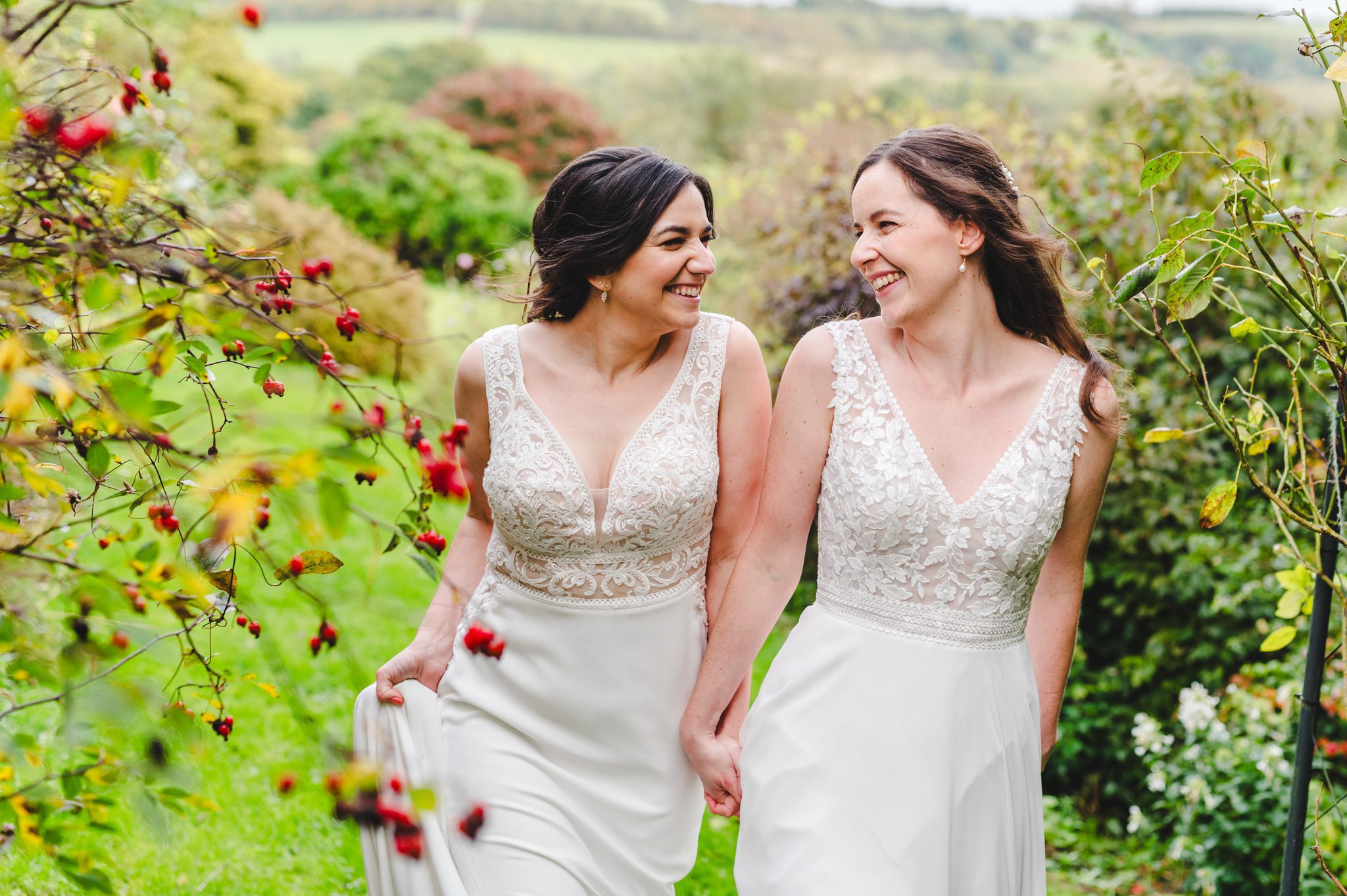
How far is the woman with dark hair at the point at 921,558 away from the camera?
2514 mm

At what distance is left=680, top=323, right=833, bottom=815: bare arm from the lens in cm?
275

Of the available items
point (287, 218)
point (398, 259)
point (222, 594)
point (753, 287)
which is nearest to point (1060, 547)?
point (222, 594)

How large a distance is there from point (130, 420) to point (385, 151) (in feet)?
58.8

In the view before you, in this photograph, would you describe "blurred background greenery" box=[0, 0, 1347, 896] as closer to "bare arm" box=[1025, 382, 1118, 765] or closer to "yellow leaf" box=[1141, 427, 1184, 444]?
"bare arm" box=[1025, 382, 1118, 765]

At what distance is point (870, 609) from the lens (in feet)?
8.70

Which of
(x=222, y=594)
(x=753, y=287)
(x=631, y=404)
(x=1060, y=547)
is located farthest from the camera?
(x=753, y=287)

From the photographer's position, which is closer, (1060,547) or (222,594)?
(222,594)

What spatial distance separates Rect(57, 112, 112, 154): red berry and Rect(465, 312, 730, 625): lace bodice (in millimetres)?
1577

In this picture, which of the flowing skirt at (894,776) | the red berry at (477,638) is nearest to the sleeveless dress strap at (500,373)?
the flowing skirt at (894,776)

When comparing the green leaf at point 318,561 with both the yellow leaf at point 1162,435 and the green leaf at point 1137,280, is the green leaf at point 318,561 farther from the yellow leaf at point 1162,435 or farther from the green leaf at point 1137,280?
the yellow leaf at point 1162,435

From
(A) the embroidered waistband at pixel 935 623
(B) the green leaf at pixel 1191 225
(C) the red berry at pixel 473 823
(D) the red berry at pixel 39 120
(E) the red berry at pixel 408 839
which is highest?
(D) the red berry at pixel 39 120

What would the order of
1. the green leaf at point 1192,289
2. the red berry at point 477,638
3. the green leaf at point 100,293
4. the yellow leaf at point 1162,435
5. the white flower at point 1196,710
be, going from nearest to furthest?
the green leaf at point 100,293, the red berry at point 477,638, the green leaf at point 1192,289, the yellow leaf at point 1162,435, the white flower at point 1196,710

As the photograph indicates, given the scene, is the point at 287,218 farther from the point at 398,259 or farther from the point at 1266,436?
the point at 1266,436

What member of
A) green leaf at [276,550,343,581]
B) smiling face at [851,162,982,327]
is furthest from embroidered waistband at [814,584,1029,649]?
green leaf at [276,550,343,581]
